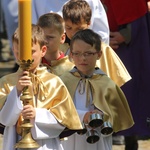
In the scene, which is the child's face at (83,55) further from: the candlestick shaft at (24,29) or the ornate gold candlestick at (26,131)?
the candlestick shaft at (24,29)

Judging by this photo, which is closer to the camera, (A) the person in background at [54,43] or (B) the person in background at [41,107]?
(B) the person in background at [41,107]

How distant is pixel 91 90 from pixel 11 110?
2.73 ft

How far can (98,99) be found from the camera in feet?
17.9

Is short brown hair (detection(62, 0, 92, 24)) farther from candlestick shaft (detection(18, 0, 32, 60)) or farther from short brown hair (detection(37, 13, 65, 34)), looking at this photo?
candlestick shaft (detection(18, 0, 32, 60))

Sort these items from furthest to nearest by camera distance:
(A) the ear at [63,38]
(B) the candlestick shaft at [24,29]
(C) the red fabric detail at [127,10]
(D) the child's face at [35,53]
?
(C) the red fabric detail at [127,10]
(A) the ear at [63,38]
(D) the child's face at [35,53]
(B) the candlestick shaft at [24,29]

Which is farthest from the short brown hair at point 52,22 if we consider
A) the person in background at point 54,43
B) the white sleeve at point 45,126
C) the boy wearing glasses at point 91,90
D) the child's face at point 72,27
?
the white sleeve at point 45,126

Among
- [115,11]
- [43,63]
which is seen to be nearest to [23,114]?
[43,63]

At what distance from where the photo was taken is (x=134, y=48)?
23.8 feet

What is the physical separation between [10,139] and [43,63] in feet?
2.97

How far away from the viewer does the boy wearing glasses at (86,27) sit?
19.4ft

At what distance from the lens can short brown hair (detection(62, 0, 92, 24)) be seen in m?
5.90

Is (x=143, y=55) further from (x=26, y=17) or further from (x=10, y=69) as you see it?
(x=10, y=69)

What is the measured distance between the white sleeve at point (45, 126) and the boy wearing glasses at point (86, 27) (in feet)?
3.55

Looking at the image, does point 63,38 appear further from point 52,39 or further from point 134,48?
point 134,48
